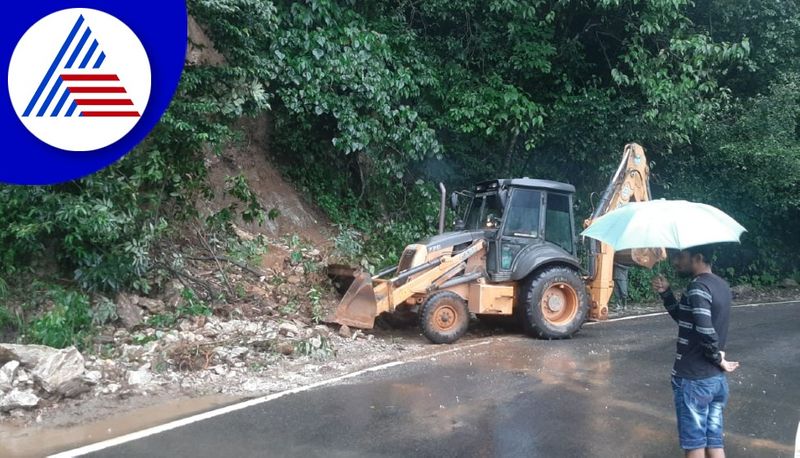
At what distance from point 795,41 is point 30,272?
18.0 meters

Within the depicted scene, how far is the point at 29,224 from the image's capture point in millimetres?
8219

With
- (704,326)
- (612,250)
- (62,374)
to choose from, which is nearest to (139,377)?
(62,374)

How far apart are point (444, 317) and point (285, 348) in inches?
95.6

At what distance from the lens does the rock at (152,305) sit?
9.18m

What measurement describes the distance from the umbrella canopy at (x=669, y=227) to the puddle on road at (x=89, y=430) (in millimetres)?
4193

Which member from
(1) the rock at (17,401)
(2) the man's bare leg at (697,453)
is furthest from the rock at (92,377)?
(2) the man's bare leg at (697,453)

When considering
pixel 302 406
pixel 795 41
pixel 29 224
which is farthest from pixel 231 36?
pixel 795 41

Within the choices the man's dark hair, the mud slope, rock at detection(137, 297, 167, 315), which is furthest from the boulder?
the man's dark hair

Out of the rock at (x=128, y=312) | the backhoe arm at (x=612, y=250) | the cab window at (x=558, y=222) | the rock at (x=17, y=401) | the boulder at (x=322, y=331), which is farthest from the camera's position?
the backhoe arm at (x=612, y=250)

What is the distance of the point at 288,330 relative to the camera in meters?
9.16

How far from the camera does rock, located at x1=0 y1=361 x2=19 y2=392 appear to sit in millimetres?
6461

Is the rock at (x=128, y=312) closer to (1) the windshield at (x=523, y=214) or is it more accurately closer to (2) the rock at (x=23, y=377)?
(2) the rock at (x=23, y=377)

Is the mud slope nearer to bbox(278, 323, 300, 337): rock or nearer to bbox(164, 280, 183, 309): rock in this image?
bbox(164, 280, 183, 309): rock

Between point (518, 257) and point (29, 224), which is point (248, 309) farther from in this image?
point (518, 257)
